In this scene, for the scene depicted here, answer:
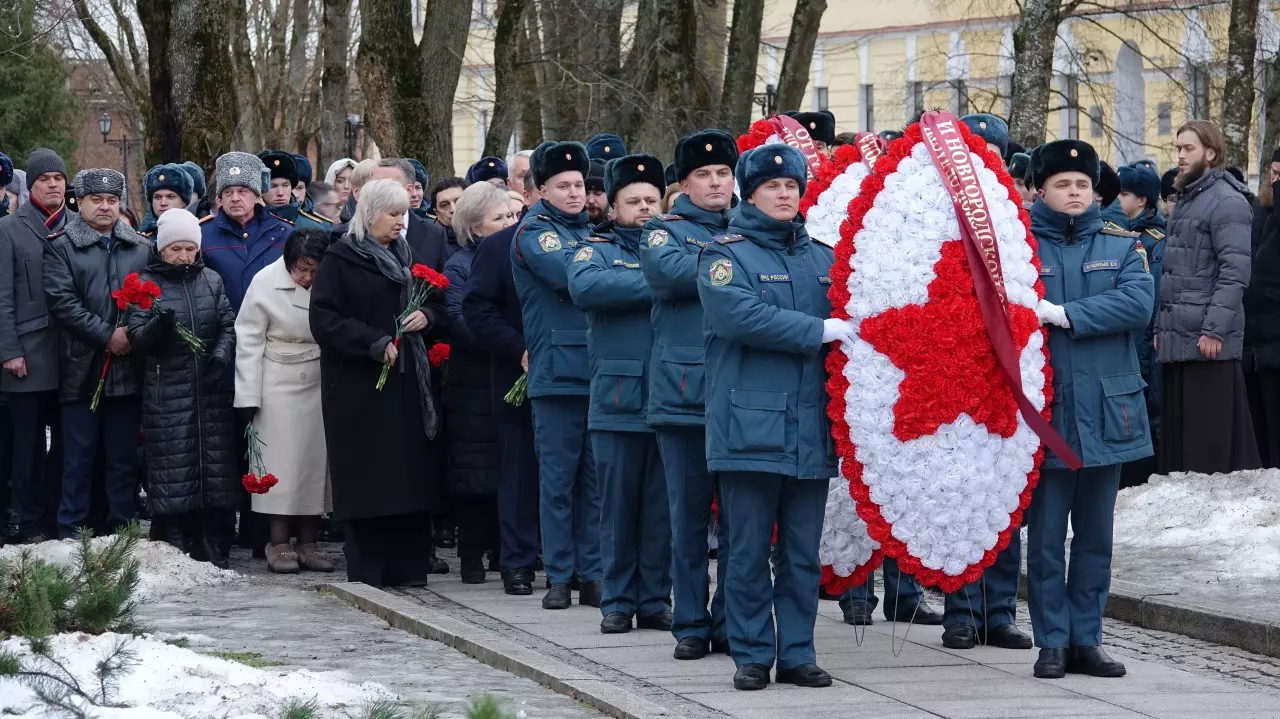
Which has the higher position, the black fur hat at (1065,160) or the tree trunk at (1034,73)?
the tree trunk at (1034,73)

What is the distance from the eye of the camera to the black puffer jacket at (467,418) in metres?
10.7

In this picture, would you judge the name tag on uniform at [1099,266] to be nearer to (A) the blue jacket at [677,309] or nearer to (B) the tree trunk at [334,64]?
Answer: (A) the blue jacket at [677,309]

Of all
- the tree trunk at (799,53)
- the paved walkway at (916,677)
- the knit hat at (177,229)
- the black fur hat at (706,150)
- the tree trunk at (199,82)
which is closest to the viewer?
the paved walkway at (916,677)

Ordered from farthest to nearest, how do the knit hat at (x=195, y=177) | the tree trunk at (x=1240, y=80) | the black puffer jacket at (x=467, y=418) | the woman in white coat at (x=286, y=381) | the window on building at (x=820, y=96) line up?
the window on building at (x=820, y=96)
the tree trunk at (x=1240, y=80)
the knit hat at (x=195, y=177)
the woman in white coat at (x=286, y=381)
the black puffer jacket at (x=467, y=418)

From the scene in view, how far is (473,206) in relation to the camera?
35.7 feet

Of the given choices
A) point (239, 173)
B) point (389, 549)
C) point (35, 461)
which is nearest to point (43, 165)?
point (239, 173)

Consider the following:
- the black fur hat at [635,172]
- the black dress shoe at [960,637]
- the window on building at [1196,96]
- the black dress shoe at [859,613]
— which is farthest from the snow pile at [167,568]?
the window on building at [1196,96]

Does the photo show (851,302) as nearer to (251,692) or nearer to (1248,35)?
(251,692)

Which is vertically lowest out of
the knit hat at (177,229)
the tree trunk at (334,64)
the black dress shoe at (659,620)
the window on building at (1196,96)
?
the black dress shoe at (659,620)

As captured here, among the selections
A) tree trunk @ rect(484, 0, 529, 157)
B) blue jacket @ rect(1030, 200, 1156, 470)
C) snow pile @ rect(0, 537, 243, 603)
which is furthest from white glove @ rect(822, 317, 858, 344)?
tree trunk @ rect(484, 0, 529, 157)

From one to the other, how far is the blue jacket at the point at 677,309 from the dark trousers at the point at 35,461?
5.39 m

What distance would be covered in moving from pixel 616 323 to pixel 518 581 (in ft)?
6.22

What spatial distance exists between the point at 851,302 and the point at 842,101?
44.9m

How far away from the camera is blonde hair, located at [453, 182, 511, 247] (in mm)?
10867
